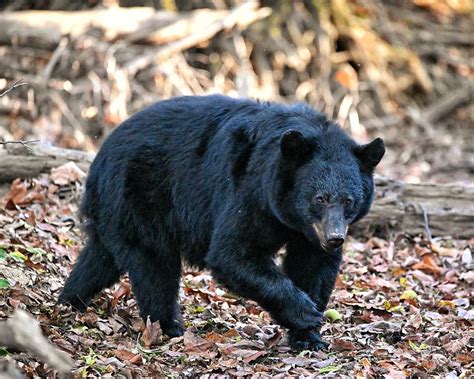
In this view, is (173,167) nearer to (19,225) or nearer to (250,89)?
(19,225)

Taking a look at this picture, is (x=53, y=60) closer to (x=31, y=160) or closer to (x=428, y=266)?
(x=31, y=160)

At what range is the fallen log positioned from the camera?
9055mm

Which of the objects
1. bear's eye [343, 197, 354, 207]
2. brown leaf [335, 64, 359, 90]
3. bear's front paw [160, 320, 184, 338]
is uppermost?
bear's eye [343, 197, 354, 207]

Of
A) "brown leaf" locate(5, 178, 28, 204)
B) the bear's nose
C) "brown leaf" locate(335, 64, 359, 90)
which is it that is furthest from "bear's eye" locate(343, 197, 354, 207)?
"brown leaf" locate(335, 64, 359, 90)

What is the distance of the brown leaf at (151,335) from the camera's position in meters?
6.21

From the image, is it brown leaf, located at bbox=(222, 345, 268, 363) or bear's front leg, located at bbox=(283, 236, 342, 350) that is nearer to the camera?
brown leaf, located at bbox=(222, 345, 268, 363)

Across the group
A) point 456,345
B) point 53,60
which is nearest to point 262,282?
point 456,345

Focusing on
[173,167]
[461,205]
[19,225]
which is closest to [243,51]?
[461,205]

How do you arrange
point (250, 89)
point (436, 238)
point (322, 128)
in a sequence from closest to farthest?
point (322, 128) → point (436, 238) → point (250, 89)

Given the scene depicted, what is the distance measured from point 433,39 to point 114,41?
597 cm

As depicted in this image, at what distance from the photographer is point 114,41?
1309 cm

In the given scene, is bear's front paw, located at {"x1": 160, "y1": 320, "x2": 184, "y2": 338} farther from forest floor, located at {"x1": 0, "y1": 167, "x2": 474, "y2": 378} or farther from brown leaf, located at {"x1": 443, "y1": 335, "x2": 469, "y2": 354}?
brown leaf, located at {"x1": 443, "y1": 335, "x2": 469, "y2": 354}

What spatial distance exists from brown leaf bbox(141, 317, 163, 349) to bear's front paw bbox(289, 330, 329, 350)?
89 cm

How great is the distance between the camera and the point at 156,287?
6.52 metres
